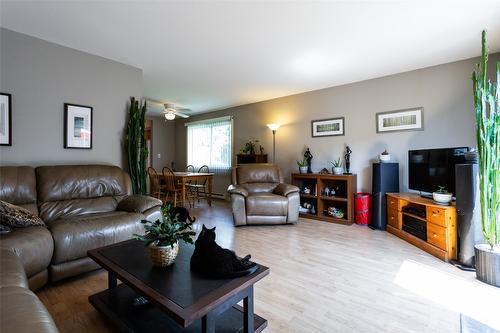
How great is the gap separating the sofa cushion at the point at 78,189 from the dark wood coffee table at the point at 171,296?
1.19m

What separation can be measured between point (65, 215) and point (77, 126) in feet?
4.03

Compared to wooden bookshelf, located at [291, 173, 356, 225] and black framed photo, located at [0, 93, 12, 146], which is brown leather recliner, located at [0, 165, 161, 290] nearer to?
black framed photo, located at [0, 93, 12, 146]

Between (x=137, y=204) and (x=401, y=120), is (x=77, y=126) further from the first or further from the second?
(x=401, y=120)

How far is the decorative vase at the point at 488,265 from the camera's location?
1925mm

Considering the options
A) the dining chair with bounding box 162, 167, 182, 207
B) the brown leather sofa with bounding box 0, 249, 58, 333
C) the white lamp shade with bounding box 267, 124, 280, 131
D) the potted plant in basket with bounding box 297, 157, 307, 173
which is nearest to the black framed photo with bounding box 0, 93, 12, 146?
the brown leather sofa with bounding box 0, 249, 58, 333

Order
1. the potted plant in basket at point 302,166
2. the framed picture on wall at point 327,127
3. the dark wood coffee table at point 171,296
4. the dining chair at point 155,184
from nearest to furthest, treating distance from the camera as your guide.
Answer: the dark wood coffee table at point 171,296, the framed picture on wall at point 327,127, the potted plant in basket at point 302,166, the dining chair at point 155,184

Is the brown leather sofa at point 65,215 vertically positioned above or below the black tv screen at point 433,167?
below

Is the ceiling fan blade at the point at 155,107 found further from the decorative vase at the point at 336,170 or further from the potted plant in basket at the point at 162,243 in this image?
the potted plant in basket at the point at 162,243

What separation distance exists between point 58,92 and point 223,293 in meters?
3.15

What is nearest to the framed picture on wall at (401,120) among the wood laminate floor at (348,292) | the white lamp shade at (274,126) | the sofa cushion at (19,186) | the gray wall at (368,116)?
the gray wall at (368,116)

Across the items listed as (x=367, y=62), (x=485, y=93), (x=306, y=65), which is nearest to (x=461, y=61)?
(x=367, y=62)

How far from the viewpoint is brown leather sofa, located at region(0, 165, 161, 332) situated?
1662mm

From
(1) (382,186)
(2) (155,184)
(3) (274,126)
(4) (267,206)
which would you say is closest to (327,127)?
(3) (274,126)

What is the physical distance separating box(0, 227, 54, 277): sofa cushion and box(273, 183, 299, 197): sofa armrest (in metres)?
2.89
